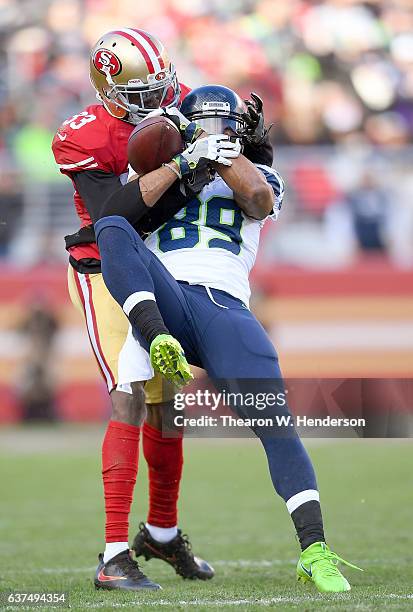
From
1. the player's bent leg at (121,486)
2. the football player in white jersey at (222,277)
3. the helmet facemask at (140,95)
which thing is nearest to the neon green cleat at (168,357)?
the football player in white jersey at (222,277)

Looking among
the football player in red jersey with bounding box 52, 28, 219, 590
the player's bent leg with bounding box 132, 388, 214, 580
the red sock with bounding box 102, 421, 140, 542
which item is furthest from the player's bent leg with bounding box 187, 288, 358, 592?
the player's bent leg with bounding box 132, 388, 214, 580

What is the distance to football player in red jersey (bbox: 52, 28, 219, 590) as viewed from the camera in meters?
3.28

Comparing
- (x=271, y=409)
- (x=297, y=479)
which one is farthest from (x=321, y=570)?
(x=271, y=409)

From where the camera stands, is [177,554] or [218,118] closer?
[218,118]

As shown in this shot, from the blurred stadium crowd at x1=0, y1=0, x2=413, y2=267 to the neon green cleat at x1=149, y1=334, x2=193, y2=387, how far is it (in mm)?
7686

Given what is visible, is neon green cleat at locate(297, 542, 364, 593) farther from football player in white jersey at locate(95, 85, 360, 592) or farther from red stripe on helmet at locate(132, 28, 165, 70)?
red stripe on helmet at locate(132, 28, 165, 70)

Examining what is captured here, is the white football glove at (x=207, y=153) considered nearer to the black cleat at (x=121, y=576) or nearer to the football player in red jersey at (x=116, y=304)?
the football player in red jersey at (x=116, y=304)

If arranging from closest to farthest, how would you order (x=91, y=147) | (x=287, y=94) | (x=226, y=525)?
(x=91, y=147) → (x=226, y=525) → (x=287, y=94)

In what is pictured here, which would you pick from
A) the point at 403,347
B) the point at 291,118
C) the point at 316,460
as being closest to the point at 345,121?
the point at 291,118

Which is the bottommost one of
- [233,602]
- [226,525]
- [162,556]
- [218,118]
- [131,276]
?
[233,602]

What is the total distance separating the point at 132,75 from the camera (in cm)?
354

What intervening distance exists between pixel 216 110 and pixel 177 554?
1514 mm

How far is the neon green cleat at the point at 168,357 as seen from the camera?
9.98 feet

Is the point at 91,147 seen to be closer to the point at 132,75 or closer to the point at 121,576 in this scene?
the point at 132,75
